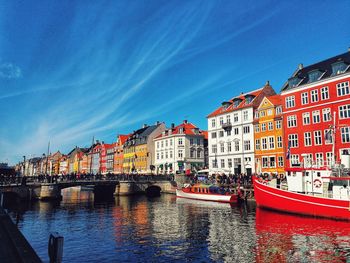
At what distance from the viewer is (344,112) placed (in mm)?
46031

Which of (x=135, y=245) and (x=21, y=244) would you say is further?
(x=135, y=245)

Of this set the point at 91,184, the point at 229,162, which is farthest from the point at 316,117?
the point at 91,184

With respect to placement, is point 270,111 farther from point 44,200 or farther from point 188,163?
point 44,200

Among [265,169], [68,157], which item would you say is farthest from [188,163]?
[68,157]

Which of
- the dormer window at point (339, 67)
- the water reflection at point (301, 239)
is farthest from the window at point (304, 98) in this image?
the water reflection at point (301, 239)

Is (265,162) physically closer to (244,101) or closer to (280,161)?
(280,161)

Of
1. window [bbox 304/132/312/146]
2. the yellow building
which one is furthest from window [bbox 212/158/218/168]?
the yellow building

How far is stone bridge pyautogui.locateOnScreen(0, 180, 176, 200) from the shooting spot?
53.7 m

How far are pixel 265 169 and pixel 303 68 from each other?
64.8 feet

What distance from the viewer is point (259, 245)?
2142 cm

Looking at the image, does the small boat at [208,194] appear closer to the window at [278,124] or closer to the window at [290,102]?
the window at [278,124]

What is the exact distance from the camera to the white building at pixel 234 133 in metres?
63.5

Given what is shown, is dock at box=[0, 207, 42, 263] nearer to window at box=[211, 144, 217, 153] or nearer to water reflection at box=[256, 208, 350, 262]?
water reflection at box=[256, 208, 350, 262]

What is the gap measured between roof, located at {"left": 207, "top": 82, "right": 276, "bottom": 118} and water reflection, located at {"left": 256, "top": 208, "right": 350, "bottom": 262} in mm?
34924
